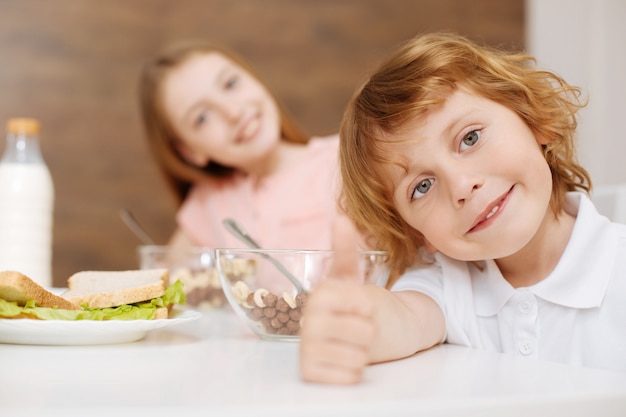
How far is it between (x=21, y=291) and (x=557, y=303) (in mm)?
633

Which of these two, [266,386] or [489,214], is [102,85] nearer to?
[489,214]

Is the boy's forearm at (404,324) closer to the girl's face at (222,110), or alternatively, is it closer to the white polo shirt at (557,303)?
the white polo shirt at (557,303)

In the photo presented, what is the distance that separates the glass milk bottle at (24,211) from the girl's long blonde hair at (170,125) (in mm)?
764

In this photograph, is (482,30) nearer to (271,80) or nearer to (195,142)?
(271,80)

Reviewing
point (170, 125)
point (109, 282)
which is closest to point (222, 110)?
point (170, 125)

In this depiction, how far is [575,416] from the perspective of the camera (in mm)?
429

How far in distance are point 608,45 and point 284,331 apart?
6.82 feet

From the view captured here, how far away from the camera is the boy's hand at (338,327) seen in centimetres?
49

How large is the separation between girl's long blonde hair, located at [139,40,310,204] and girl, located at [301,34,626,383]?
3.76 ft

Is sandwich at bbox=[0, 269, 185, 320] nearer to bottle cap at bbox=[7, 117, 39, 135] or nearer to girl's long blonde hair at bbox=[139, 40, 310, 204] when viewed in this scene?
bottle cap at bbox=[7, 117, 39, 135]

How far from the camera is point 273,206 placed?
1.93 meters

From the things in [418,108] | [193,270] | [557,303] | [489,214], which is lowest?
[193,270]

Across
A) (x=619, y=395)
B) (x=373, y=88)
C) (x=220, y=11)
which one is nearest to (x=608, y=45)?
(x=220, y=11)

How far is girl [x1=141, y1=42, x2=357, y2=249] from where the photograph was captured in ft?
6.15
